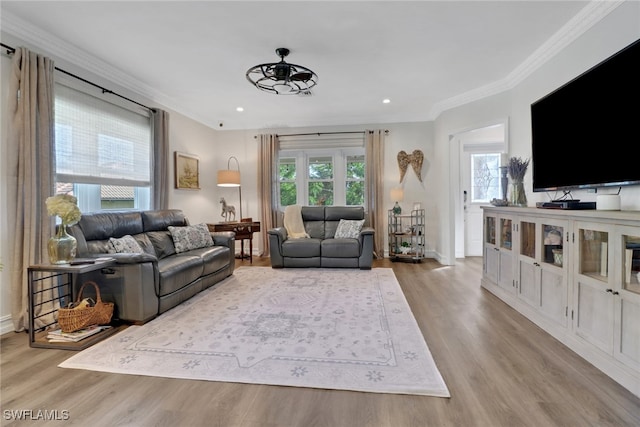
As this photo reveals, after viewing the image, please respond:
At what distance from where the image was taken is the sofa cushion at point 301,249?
475 centimetres

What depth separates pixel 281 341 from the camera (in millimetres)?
2279

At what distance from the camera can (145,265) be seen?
262 cm

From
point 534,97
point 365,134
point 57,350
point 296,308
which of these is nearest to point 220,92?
point 365,134

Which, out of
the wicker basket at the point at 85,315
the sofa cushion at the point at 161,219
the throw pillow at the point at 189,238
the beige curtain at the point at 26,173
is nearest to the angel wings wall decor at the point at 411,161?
the throw pillow at the point at 189,238

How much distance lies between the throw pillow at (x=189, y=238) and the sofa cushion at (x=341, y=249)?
1764 mm

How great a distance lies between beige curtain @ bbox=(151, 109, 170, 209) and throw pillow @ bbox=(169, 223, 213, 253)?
2.26 feet

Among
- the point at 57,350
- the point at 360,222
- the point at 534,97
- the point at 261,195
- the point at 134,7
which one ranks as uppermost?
the point at 134,7

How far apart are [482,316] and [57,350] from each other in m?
3.59

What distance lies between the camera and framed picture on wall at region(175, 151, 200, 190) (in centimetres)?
479

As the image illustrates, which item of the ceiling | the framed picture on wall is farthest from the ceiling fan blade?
the framed picture on wall

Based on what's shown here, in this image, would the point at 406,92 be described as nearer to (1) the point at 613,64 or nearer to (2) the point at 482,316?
(1) the point at 613,64

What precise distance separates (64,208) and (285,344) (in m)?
Result: 2.10

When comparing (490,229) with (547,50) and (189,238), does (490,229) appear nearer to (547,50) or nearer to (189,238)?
(547,50)

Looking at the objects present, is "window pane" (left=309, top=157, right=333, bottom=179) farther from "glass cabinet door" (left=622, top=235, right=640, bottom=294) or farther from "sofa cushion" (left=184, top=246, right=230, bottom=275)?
"glass cabinet door" (left=622, top=235, right=640, bottom=294)
